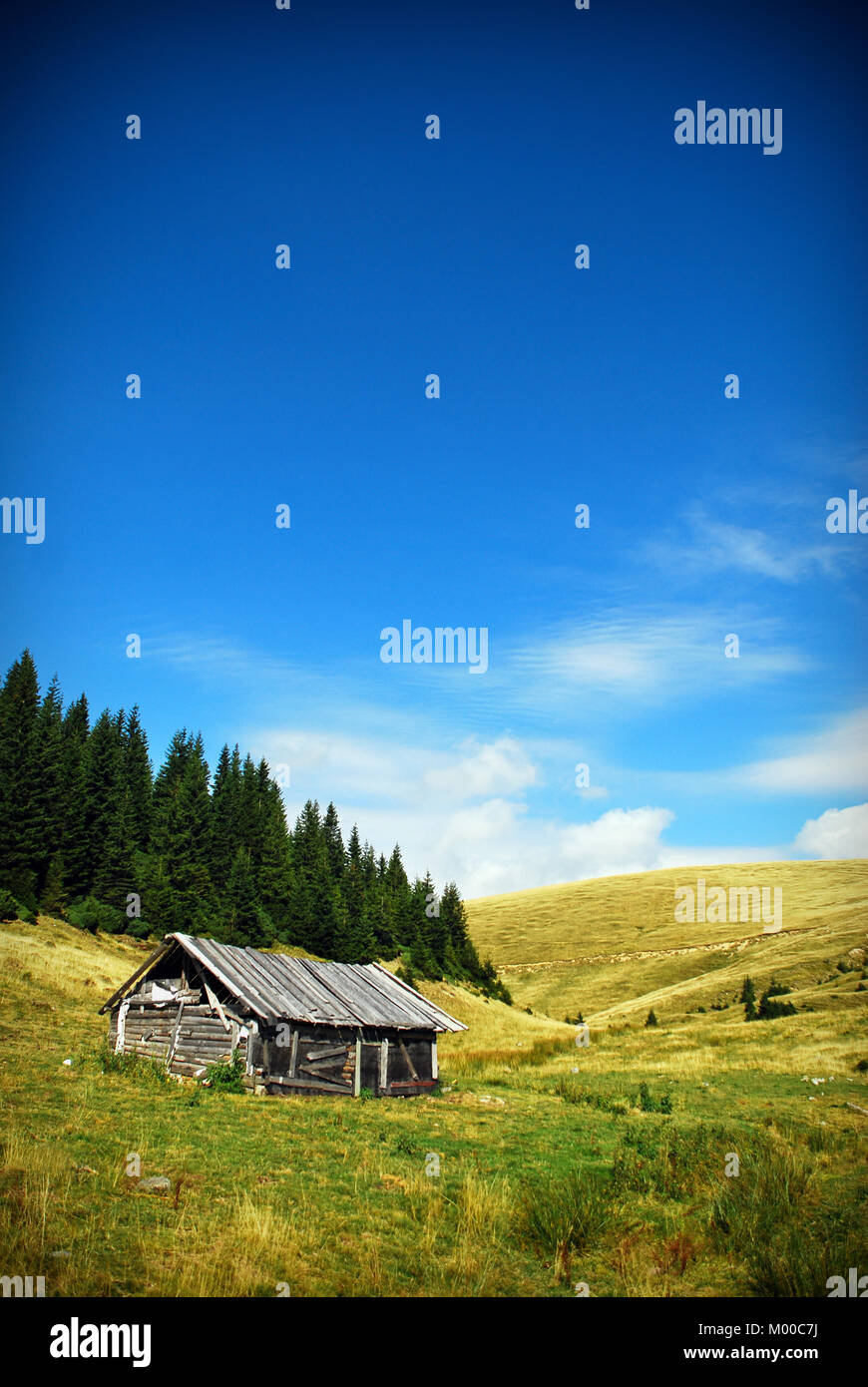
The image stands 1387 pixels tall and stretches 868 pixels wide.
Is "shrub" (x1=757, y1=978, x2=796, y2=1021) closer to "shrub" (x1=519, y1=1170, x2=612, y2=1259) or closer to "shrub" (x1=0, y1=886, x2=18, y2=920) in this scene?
"shrub" (x1=519, y1=1170, x2=612, y2=1259)

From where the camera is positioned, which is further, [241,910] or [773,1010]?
[241,910]

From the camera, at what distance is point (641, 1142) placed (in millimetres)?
17406

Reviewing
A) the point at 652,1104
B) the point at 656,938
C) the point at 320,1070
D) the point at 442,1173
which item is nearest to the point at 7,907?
the point at 320,1070

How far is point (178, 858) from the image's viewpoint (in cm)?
6178

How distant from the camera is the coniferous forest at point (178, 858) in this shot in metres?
55.0

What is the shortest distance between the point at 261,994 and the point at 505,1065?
16.5 m

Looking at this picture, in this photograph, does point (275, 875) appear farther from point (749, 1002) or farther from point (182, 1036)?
point (182, 1036)

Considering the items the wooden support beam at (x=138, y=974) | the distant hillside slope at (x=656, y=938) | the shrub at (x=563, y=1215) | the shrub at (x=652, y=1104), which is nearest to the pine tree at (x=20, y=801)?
the wooden support beam at (x=138, y=974)

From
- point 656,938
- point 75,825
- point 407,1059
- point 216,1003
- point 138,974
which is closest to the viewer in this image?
point 216,1003

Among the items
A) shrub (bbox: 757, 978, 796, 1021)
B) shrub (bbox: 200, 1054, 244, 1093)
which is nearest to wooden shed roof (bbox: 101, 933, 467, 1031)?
shrub (bbox: 200, 1054, 244, 1093)

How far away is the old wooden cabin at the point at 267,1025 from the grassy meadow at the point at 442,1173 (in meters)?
1.38

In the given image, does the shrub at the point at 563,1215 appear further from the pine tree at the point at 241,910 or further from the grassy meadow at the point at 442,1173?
the pine tree at the point at 241,910

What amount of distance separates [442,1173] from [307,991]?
42.3 ft

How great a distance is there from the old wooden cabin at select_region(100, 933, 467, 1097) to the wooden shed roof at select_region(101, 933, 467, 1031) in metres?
0.06
